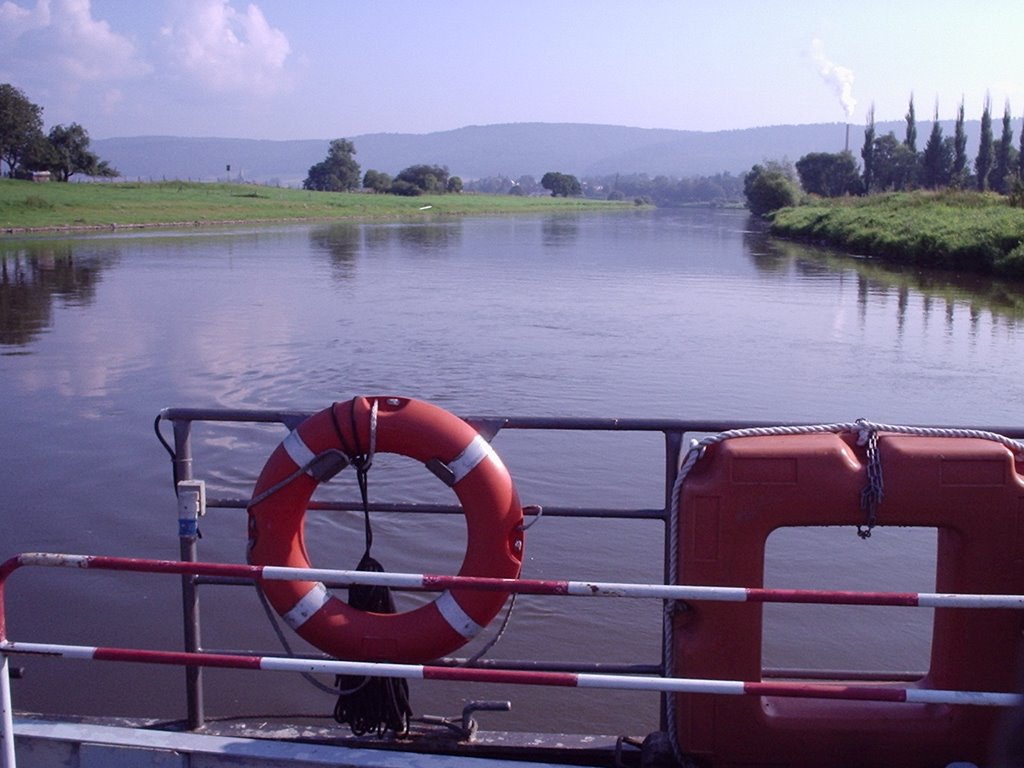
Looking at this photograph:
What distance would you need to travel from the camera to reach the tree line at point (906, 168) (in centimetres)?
6259

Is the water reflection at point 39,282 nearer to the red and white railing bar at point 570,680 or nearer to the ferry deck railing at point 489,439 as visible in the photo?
the ferry deck railing at point 489,439

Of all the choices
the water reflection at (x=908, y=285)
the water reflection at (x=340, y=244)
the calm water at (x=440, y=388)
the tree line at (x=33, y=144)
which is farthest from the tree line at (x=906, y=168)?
the tree line at (x=33, y=144)

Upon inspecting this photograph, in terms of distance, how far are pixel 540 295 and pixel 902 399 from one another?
439 inches

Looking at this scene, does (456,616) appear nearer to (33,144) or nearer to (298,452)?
(298,452)

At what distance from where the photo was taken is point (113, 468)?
8.16 m

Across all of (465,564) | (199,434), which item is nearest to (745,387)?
(199,434)

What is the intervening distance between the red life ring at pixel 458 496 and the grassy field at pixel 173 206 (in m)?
41.1

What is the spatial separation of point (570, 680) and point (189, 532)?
1.30 m

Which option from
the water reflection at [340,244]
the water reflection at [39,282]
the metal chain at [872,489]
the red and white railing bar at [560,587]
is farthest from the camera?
the water reflection at [340,244]

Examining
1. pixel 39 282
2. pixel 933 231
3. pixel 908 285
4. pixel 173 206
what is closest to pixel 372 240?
pixel 173 206

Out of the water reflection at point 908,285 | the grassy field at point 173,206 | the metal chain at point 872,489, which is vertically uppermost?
the grassy field at point 173,206

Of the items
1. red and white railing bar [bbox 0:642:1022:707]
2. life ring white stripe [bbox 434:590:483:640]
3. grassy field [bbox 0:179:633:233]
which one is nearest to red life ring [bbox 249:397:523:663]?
life ring white stripe [bbox 434:590:483:640]

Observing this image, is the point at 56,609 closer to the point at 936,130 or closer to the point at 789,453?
the point at 789,453

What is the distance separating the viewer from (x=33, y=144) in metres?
70.9
